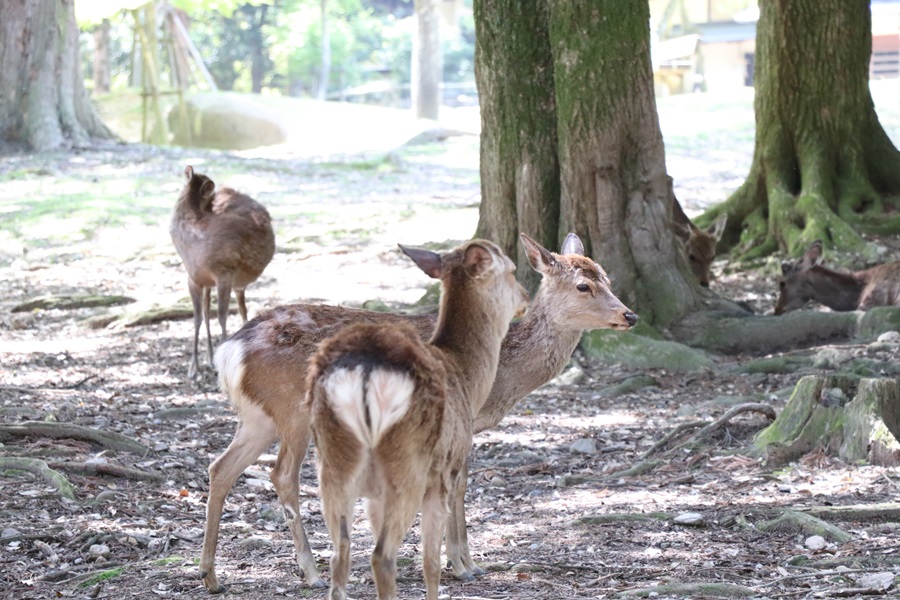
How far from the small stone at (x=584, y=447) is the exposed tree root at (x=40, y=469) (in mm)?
3054

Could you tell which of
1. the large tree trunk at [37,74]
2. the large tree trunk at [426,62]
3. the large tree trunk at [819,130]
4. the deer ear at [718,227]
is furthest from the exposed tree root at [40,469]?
the large tree trunk at [426,62]

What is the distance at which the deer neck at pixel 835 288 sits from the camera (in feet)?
37.0

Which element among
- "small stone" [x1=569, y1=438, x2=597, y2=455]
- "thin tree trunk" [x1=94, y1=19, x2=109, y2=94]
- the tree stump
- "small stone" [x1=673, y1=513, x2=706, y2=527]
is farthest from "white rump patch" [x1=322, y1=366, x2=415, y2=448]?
"thin tree trunk" [x1=94, y1=19, x2=109, y2=94]

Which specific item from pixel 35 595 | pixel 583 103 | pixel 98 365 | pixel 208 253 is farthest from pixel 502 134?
pixel 35 595

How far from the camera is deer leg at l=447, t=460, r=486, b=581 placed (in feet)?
17.3

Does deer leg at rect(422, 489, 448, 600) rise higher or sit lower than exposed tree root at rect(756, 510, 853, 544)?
higher

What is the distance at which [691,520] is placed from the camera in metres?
5.81

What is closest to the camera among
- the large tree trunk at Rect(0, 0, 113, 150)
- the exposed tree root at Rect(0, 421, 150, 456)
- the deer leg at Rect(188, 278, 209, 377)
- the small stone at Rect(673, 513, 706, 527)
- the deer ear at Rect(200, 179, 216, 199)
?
the small stone at Rect(673, 513, 706, 527)

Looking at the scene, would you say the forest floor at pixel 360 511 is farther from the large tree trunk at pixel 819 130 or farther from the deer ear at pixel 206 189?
the deer ear at pixel 206 189

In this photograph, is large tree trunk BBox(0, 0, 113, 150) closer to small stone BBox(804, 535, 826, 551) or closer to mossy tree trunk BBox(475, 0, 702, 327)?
mossy tree trunk BBox(475, 0, 702, 327)

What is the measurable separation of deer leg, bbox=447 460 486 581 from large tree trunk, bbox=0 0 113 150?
54.8 feet

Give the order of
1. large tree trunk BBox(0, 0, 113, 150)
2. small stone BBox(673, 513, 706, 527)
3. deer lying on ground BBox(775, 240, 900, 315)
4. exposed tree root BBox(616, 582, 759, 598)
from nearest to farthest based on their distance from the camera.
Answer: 1. exposed tree root BBox(616, 582, 759, 598)
2. small stone BBox(673, 513, 706, 527)
3. deer lying on ground BBox(775, 240, 900, 315)
4. large tree trunk BBox(0, 0, 113, 150)

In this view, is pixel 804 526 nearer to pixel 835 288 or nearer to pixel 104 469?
pixel 104 469

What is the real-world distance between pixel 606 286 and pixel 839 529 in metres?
1.69
